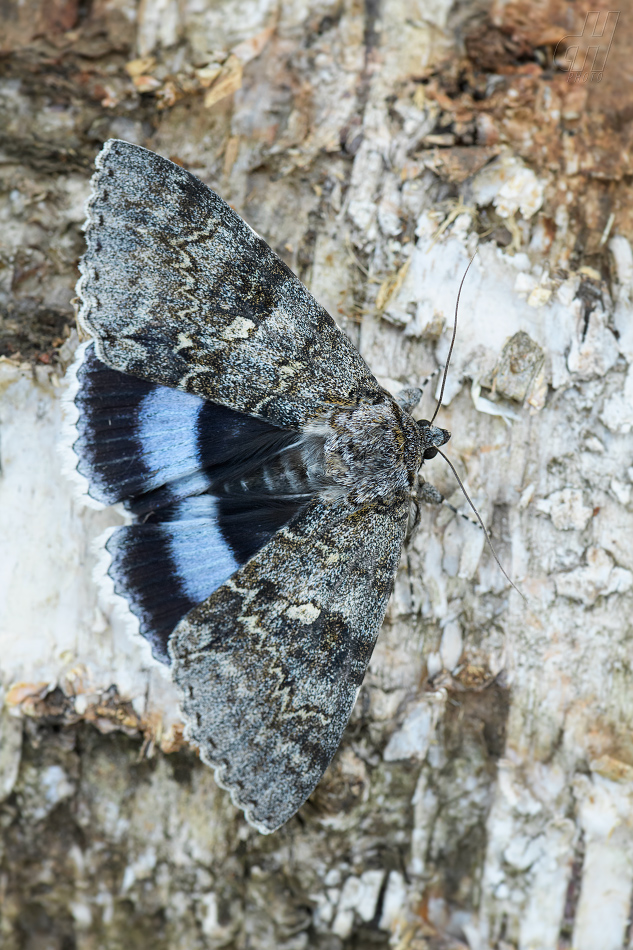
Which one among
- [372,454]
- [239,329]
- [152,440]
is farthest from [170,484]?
[372,454]

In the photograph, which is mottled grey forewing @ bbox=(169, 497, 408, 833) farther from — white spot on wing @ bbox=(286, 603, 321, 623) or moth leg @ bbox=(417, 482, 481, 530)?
moth leg @ bbox=(417, 482, 481, 530)

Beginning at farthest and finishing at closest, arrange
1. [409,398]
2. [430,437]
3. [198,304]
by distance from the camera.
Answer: [409,398]
[430,437]
[198,304]

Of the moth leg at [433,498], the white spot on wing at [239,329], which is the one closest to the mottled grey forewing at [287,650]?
the moth leg at [433,498]

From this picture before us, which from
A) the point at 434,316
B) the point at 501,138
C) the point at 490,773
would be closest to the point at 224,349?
the point at 434,316

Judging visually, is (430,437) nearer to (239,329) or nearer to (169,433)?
(239,329)

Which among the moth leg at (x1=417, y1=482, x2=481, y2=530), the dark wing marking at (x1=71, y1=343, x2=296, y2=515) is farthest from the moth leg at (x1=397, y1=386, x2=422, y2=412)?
the dark wing marking at (x1=71, y1=343, x2=296, y2=515)

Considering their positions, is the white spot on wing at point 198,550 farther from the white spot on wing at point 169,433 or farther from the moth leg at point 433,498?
the moth leg at point 433,498
